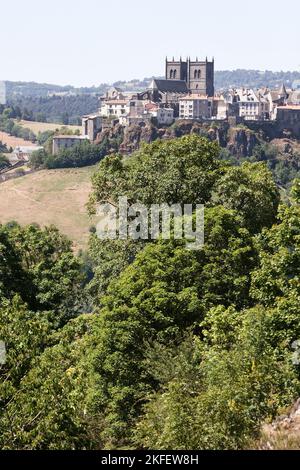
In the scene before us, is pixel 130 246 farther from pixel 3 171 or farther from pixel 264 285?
pixel 3 171

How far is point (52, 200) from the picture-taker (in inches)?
5290

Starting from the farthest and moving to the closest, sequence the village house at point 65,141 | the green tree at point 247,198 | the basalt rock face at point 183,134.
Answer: the village house at point 65,141 → the basalt rock face at point 183,134 → the green tree at point 247,198

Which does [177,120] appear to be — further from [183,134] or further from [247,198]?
[247,198]

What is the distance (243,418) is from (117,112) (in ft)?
547

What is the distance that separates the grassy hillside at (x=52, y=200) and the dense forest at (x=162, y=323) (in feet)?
260

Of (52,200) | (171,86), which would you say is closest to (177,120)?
(171,86)

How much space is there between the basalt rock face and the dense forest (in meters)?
120

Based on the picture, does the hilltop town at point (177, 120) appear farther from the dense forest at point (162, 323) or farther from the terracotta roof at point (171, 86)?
the dense forest at point (162, 323)

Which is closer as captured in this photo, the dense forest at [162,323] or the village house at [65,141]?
the dense forest at [162,323]

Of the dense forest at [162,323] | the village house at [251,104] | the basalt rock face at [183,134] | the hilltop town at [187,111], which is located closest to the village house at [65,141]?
the hilltop town at [187,111]

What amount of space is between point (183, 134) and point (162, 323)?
13376cm

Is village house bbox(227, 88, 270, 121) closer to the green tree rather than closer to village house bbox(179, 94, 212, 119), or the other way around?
village house bbox(179, 94, 212, 119)

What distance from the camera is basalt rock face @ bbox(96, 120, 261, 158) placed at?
509 feet

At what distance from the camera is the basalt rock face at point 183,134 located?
155 metres
